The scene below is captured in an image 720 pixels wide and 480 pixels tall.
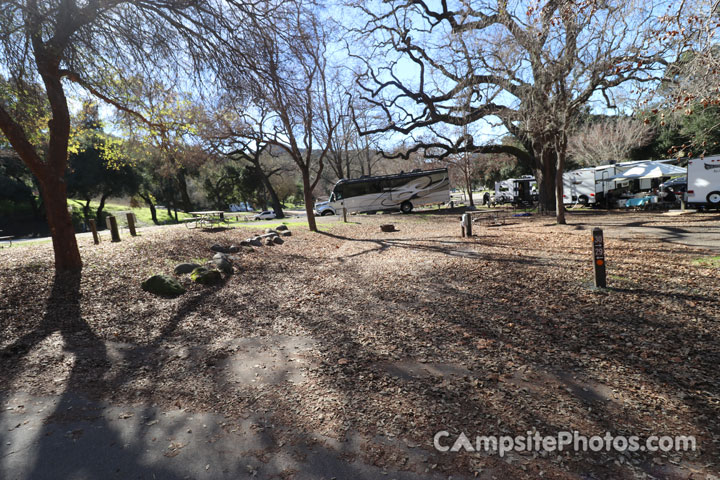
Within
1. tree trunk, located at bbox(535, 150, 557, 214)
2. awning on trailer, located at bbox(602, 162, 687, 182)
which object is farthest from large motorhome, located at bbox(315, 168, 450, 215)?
awning on trailer, located at bbox(602, 162, 687, 182)

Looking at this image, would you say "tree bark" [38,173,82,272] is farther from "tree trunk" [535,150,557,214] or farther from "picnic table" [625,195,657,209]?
"picnic table" [625,195,657,209]

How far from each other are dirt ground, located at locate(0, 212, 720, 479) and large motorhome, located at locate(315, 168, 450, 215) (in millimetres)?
21161

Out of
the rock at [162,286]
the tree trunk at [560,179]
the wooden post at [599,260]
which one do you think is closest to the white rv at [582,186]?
the tree trunk at [560,179]

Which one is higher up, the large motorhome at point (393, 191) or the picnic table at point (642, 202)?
the large motorhome at point (393, 191)

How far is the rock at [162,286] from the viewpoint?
643 centimetres

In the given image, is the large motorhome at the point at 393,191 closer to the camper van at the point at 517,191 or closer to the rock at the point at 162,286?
the camper van at the point at 517,191

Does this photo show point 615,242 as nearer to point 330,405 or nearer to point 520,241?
point 520,241

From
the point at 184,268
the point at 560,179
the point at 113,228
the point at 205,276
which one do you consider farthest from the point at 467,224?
the point at 113,228

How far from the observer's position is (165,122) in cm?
900

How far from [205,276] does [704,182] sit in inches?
750

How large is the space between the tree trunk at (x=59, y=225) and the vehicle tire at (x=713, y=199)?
2134 cm

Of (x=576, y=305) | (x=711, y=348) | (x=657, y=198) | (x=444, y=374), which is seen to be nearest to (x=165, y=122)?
(x=444, y=374)

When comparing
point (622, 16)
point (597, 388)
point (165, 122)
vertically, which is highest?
point (622, 16)

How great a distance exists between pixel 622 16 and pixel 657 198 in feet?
39.5
